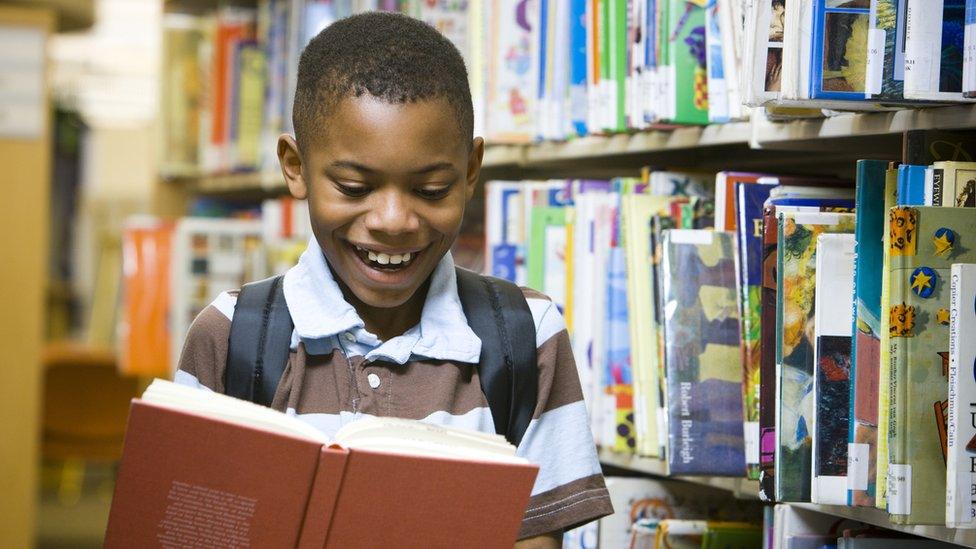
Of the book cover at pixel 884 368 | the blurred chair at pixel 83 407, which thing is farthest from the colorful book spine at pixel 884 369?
the blurred chair at pixel 83 407

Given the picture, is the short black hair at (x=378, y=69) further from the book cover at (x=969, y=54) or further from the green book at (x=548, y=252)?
the green book at (x=548, y=252)

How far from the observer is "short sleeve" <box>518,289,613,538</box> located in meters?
1.30

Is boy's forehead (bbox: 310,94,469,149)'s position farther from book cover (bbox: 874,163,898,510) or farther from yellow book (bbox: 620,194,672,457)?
yellow book (bbox: 620,194,672,457)

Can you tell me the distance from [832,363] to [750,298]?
22 centimetres

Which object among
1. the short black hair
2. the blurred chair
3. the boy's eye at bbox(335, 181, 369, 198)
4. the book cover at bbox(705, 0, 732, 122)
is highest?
the book cover at bbox(705, 0, 732, 122)

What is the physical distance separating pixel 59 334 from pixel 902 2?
8398 mm

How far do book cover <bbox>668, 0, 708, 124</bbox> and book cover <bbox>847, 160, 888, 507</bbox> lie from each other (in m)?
0.42

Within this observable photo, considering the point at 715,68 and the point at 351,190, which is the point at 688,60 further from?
the point at 351,190

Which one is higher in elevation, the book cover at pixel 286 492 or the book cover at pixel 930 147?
the book cover at pixel 930 147

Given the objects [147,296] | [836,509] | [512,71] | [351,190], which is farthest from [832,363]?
[147,296]

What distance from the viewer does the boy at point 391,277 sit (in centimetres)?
122

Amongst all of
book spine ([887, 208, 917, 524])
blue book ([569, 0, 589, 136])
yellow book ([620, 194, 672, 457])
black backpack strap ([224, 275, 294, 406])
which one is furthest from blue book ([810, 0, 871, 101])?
blue book ([569, 0, 589, 136])

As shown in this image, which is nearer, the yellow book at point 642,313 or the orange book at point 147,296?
the yellow book at point 642,313

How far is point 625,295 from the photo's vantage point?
1832mm
